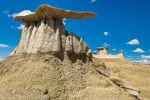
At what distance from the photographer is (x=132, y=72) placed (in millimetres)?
14055

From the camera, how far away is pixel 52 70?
17.9 ft

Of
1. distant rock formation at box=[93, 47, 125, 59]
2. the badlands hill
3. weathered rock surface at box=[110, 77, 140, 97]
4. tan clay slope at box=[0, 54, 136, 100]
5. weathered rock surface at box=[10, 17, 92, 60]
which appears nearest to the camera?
tan clay slope at box=[0, 54, 136, 100]

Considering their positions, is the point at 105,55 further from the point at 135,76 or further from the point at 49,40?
the point at 49,40

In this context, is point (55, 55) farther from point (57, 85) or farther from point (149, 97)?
point (149, 97)

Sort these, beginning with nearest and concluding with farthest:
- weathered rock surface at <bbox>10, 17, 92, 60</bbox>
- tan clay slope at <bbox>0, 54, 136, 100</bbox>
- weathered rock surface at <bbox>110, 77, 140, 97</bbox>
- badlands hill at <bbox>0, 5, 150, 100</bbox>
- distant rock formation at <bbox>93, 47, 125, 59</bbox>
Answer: tan clay slope at <bbox>0, 54, 136, 100</bbox>, badlands hill at <bbox>0, 5, 150, 100</bbox>, weathered rock surface at <bbox>10, 17, 92, 60</bbox>, weathered rock surface at <bbox>110, 77, 140, 97</bbox>, distant rock formation at <bbox>93, 47, 125, 59</bbox>

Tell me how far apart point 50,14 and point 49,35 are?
1907 mm

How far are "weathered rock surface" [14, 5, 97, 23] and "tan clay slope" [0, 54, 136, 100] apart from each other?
3.46m

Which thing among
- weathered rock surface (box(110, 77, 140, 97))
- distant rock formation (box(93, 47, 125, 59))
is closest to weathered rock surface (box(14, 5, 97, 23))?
weathered rock surface (box(110, 77, 140, 97))

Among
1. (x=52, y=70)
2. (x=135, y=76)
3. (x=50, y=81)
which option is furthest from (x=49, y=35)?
(x=135, y=76)

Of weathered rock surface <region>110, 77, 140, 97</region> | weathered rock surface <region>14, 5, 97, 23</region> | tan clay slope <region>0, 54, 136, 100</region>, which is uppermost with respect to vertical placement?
weathered rock surface <region>14, 5, 97, 23</region>

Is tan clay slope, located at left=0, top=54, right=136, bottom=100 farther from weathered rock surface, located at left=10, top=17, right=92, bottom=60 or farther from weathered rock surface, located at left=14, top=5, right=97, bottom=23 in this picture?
weathered rock surface, located at left=14, top=5, right=97, bottom=23

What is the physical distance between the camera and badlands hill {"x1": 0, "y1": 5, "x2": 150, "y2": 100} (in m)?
4.39

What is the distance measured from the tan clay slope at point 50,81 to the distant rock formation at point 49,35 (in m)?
0.72

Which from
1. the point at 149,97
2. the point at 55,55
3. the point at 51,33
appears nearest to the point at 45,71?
the point at 55,55
